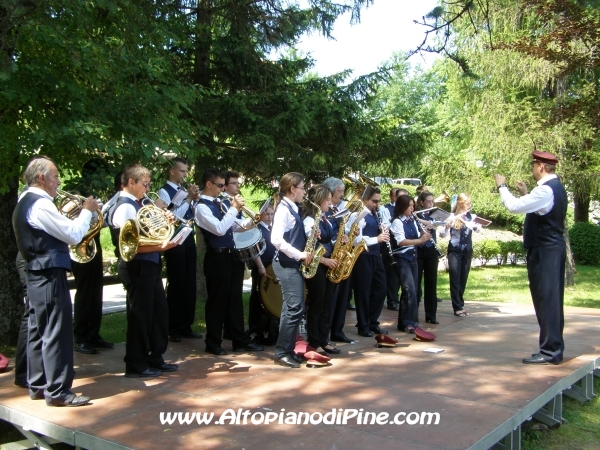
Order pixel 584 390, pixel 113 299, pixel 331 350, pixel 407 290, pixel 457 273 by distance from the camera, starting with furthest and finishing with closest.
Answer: pixel 113 299
pixel 457 273
pixel 407 290
pixel 331 350
pixel 584 390

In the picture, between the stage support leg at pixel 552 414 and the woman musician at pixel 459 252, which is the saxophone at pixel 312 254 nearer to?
the stage support leg at pixel 552 414

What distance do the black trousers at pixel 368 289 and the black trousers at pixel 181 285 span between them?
2.07 meters

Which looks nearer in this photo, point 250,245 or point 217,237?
point 217,237

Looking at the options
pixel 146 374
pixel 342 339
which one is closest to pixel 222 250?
pixel 146 374

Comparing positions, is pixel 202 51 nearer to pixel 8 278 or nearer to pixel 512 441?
pixel 8 278

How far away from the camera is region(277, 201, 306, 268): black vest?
6508 mm

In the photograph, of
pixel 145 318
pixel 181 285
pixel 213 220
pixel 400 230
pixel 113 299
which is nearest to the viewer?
pixel 145 318

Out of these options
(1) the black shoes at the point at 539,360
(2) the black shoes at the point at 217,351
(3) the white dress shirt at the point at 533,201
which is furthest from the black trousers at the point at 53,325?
(1) the black shoes at the point at 539,360

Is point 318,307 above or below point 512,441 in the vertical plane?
above

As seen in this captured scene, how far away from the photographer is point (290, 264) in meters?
6.51

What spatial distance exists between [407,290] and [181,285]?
2.91m

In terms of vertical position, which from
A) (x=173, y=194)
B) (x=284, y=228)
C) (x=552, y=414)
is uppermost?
(x=173, y=194)

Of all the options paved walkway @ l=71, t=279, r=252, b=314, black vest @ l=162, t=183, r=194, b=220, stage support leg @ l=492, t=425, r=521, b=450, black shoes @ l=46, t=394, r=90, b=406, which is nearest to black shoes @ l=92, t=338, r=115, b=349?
black vest @ l=162, t=183, r=194, b=220

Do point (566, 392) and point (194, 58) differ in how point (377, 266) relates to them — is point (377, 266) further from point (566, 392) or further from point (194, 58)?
point (194, 58)
